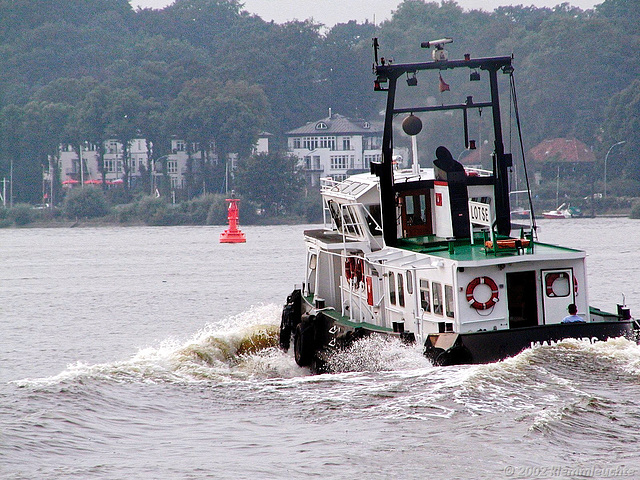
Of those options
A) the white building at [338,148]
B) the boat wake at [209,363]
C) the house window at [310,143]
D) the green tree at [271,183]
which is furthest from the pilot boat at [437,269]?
the house window at [310,143]

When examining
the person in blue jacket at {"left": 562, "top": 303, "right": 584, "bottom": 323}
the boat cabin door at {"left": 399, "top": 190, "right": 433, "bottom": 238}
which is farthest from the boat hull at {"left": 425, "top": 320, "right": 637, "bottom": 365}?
the boat cabin door at {"left": 399, "top": 190, "right": 433, "bottom": 238}

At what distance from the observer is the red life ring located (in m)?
19.1

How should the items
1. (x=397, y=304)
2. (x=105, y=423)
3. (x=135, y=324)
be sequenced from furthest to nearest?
(x=135, y=324) → (x=397, y=304) → (x=105, y=423)

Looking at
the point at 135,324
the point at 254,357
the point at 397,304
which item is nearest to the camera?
the point at 397,304

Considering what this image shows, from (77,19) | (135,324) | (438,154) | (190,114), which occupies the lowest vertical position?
(135,324)

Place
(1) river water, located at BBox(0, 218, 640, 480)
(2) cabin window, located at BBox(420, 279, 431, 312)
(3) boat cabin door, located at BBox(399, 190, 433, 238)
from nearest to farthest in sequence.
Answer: (1) river water, located at BBox(0, 218, 640, 480)
(2) cabin window, located at BBox(420, 279, 431, 312)
(3) boat cabin door, located at BBox(399, 190, 433, 238)

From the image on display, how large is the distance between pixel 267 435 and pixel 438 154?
725cm

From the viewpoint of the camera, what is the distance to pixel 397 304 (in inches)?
837

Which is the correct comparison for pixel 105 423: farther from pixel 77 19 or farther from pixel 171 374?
pixel 77 19

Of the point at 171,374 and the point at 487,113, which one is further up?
the point at 487,113

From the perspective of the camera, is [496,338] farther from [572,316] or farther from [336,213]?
[336,213]

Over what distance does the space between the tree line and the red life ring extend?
3672 inches

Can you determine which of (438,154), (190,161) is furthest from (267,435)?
(190,161)

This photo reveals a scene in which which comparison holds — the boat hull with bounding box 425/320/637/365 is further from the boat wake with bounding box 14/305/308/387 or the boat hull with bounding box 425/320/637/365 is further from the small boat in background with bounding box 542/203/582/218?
the small boat in background with bounding box 542/203/582/218
